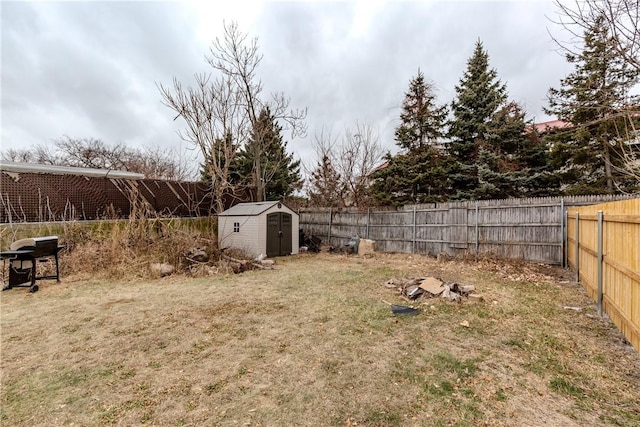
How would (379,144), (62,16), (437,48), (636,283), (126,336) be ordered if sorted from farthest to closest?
(379,144) < (437,48) < (62,16) < (126,336) < (636,283)

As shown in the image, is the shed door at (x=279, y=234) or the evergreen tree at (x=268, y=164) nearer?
the shed door at (x=279, y=234)

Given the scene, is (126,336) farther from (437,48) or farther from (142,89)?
(142,89)

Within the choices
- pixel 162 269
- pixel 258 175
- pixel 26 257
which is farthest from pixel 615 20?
pixel 258 175

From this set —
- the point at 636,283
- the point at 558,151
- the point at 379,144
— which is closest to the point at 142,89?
the point at 379,144

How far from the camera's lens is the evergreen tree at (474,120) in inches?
467

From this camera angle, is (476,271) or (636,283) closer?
(636,283)

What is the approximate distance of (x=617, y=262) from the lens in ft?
10.4

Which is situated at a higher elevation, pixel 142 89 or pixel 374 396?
pixel 142 89

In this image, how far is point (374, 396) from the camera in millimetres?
2252

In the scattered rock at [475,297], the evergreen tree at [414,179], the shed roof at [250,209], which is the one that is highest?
the evergreen tree at [414,179]

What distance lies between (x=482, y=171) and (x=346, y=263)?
273 inches

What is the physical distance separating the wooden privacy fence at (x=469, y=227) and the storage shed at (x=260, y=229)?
2289 mm

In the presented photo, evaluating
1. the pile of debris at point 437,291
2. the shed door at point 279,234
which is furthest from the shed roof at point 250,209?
the pile of debris at point 437,291

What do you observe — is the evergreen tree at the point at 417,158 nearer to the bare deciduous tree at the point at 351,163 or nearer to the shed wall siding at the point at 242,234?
the bare deciduous tree at the point at 351,163
